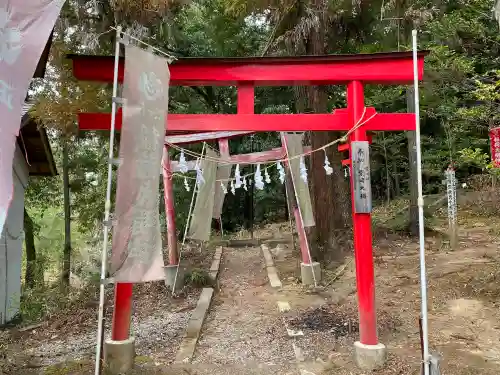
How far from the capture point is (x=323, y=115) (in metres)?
5.59

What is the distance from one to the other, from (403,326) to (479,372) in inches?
69.5

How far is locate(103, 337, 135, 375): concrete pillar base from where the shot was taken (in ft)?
17.1

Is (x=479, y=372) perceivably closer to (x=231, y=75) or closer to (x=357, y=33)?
(x=231, y=75)

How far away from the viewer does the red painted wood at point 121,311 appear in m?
5.28

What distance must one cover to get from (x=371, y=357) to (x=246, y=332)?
2412 millimetres

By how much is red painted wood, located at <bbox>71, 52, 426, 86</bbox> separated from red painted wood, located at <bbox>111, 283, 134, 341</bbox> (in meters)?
2.68

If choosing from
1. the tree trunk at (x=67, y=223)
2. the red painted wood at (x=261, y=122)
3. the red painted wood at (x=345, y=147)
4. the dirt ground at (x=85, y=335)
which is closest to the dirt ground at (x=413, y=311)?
the dirt ground at (x=85, y=335)

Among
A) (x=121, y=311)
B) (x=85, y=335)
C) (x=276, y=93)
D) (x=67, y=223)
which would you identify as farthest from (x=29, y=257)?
(x=276, y=93)

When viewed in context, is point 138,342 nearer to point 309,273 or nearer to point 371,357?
point 371,357

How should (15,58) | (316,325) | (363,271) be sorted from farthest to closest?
(316,325) < (363,271) < (15,58)

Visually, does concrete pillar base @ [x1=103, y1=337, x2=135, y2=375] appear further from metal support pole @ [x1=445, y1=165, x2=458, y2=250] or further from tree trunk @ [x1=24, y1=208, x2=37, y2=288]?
metal support pole @ [x1=445, y1=165, x2=458, y2=250]

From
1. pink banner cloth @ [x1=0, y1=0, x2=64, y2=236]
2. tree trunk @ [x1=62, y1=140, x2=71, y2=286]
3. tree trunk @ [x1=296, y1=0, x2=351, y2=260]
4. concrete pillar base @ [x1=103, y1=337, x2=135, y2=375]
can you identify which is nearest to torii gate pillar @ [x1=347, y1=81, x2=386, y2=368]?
concrete pillar base @ [x1=103, y1=337, x2=135, y2=375]

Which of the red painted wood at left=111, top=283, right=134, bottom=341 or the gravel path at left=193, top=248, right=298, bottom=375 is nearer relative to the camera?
the red painted wood at left=111, top=283, right=134, bottom=341

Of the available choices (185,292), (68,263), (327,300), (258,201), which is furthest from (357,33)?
(258,201)
